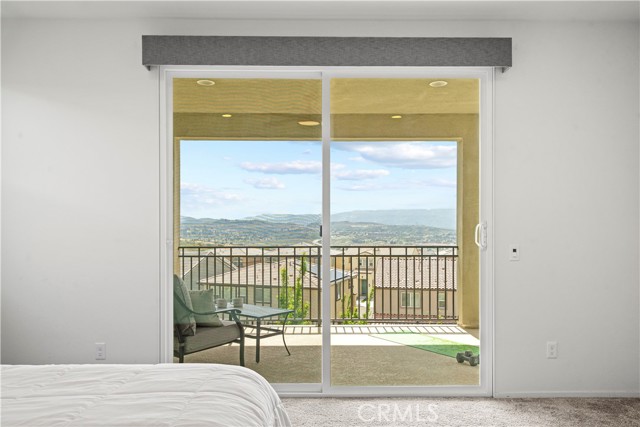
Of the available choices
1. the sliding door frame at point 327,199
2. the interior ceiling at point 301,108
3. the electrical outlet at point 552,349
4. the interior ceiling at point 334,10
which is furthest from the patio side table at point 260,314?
the interior ceiling at point 334,10

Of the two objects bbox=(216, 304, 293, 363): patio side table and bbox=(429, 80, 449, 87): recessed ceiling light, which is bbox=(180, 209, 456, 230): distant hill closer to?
bbox=(216, 304, 293, 363): patio side table

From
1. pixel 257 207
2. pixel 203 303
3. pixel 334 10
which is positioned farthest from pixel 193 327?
pixel 334 10

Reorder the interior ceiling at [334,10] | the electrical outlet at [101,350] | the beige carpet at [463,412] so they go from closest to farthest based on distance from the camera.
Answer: the beige carpet at [463,412]
the interior ceiling at [334,10]
the electrical outlet at [101,350]

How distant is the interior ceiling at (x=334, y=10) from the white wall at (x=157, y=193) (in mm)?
67

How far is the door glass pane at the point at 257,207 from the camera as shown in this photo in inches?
139

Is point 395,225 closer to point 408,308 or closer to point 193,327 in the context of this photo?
point 408,308

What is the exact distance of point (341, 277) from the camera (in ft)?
11.7

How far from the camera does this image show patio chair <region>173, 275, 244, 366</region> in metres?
3.52

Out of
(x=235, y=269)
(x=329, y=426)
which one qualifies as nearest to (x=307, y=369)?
(x=329, y=426)

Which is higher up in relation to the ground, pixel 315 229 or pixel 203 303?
pixel 315 229

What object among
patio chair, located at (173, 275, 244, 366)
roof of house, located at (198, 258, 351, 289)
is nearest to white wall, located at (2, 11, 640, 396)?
patio chair, located at (173, 275, 244, 366)

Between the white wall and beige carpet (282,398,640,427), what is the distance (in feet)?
0.54

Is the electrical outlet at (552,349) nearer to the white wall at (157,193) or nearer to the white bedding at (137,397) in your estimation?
the white wall at (157,193)

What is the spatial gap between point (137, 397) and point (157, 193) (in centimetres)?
203
